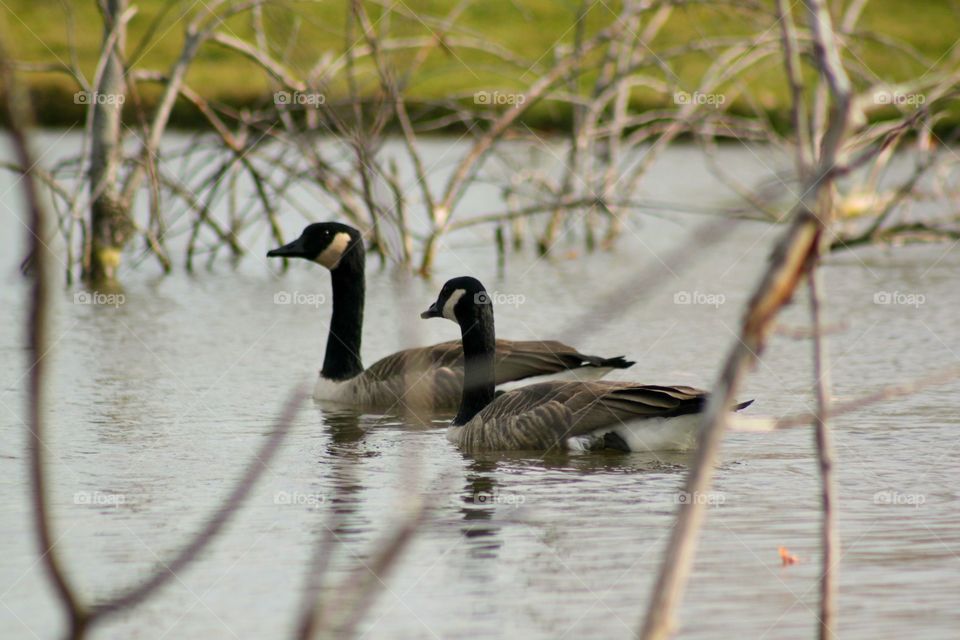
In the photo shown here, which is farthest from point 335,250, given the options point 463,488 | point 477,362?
point 463,488

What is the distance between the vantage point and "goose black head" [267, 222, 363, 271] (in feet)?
35.7

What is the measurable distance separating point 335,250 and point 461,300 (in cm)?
227

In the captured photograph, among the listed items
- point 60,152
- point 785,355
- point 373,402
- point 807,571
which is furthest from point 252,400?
point 60,152

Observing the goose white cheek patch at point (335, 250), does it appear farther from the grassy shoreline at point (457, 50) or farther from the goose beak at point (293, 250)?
the grassy shoreline at point (457, 50)

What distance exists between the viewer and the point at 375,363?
10328 millimetres

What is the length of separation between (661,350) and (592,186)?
6061mm

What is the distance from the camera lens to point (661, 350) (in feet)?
38.0

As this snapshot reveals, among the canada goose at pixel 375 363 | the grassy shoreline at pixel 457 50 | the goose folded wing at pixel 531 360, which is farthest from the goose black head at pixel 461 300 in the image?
the grassy shoreline at pixel 457 50

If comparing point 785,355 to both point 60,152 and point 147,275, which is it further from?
point 60,152

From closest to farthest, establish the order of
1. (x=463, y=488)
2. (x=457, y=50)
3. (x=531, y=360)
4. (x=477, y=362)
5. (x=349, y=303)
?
(x=463, y=488) → (x=477, y=362) → (x=531, y=360) → (x=349, y=303) → (x=457, y=50)

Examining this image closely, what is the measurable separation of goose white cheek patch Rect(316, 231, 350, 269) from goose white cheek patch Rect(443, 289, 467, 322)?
7.10 ft

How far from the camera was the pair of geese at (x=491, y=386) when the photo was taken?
793 cm

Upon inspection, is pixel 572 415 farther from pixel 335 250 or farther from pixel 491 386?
pixel 335 250

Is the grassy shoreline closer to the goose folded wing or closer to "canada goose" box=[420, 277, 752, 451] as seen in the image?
the goose folded wing
